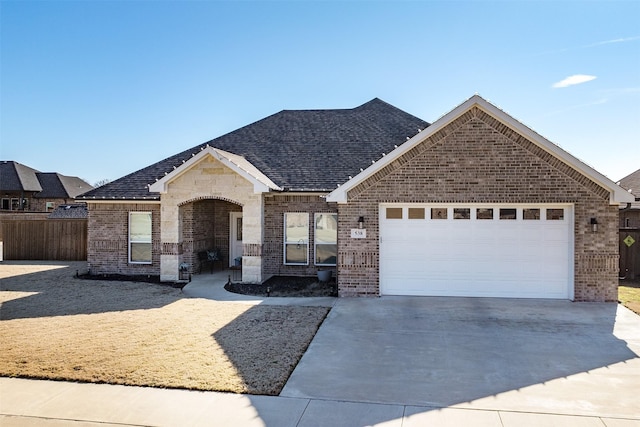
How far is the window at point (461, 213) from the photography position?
534 inches

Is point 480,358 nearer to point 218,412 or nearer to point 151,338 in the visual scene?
point 218,412

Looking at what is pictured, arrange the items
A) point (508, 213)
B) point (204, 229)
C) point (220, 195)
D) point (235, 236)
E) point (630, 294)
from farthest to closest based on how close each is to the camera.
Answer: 1. point (235, 236)
2. point (204, 229)
3. point (220, 195)
4. point (630, 294)
5. point (508, 213)

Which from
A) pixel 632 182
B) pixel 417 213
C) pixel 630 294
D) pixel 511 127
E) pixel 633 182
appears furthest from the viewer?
pixel 632 182

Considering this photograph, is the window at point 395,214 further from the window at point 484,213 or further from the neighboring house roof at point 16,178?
the neighboring house roof at point 16,178

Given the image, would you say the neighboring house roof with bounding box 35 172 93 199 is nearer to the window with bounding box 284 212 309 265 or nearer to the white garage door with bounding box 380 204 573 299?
the window with bounding box 284 212 309 265

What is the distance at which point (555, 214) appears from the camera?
13.3 meters

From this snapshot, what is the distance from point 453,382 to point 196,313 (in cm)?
667

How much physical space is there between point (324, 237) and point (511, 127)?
23.5 ft

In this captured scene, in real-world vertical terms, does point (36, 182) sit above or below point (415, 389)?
above

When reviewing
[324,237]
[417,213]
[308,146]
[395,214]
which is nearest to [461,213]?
[417,213]

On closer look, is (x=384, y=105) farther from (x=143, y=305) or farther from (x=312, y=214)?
(x=143, y=305)

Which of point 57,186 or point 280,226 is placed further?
point 57,186

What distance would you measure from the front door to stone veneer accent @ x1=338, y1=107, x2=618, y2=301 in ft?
20.7

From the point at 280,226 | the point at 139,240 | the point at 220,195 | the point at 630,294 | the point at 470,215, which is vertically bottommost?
the point at 630,294
